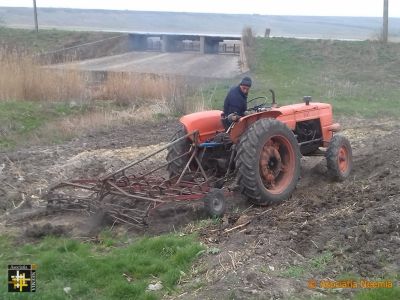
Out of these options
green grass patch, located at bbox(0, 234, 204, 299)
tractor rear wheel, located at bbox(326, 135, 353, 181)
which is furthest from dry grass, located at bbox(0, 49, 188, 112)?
green grass patch, located at bbox(0, 234, 204, 299)

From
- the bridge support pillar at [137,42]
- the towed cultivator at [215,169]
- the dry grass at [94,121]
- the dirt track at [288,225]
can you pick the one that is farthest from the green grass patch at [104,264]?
the bridge support pillar at [137,42]

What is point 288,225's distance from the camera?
247 inches

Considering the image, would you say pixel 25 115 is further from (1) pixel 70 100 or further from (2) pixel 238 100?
(2) pixel 238 100

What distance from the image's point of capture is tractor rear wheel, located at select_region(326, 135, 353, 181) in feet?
28.1

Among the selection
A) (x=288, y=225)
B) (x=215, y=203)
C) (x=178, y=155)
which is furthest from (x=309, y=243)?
(x=178, y=155)

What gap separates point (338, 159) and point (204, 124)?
2153mm

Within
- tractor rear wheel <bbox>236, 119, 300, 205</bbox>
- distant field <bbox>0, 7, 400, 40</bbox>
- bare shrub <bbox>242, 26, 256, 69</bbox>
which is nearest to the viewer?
tractor rear wheel <bbox>236, 119, 300, 205</bbox>

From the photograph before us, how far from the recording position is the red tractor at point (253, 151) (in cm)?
714

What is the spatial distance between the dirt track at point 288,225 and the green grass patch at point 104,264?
29 centimetres

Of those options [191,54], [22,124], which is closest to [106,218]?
[22,124]

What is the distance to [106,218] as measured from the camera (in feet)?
22.3

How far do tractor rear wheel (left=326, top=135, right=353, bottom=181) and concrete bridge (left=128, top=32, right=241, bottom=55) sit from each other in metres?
25.3

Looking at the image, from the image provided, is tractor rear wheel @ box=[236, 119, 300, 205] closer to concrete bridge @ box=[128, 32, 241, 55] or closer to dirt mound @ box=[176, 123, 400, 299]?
dirt mound @ box=[176, 123, 400, 299]

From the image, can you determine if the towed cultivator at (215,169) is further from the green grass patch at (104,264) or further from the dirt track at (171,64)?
the dirt track at (171,64)
